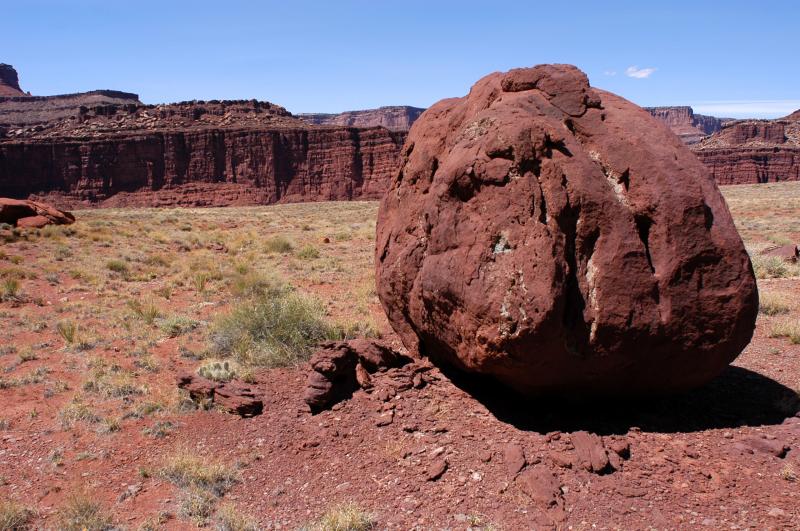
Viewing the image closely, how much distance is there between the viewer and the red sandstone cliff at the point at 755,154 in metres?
73.4

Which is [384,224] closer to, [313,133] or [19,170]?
[313,133]

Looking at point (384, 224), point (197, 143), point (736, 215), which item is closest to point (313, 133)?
point (197, 143)

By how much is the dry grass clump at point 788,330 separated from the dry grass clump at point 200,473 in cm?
640

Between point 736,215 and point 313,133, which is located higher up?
point 313,133

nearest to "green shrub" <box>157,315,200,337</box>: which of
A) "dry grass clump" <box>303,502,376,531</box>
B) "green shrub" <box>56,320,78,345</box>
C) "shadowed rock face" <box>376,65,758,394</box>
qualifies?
"green shrub" <box>56,320,78,345</box>

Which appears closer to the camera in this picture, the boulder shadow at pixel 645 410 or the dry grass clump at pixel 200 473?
the dry grass clump at pixel 200 473

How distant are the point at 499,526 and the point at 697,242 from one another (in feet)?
8.64

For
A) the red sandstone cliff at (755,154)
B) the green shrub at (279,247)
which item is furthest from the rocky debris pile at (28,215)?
the red sandstone cliff at (755,154)

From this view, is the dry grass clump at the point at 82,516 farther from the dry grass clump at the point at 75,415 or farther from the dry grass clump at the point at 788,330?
the dry grass clump at the point at 788,330

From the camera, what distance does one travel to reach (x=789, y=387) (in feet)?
17.6

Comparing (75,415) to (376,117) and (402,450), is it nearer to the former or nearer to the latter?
(402,450)

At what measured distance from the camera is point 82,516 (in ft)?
12.8

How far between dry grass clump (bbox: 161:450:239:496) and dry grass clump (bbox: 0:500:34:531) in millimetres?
916

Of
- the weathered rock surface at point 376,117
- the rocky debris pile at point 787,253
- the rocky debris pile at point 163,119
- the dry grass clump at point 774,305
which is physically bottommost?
the dry grass clump at point 774,305
